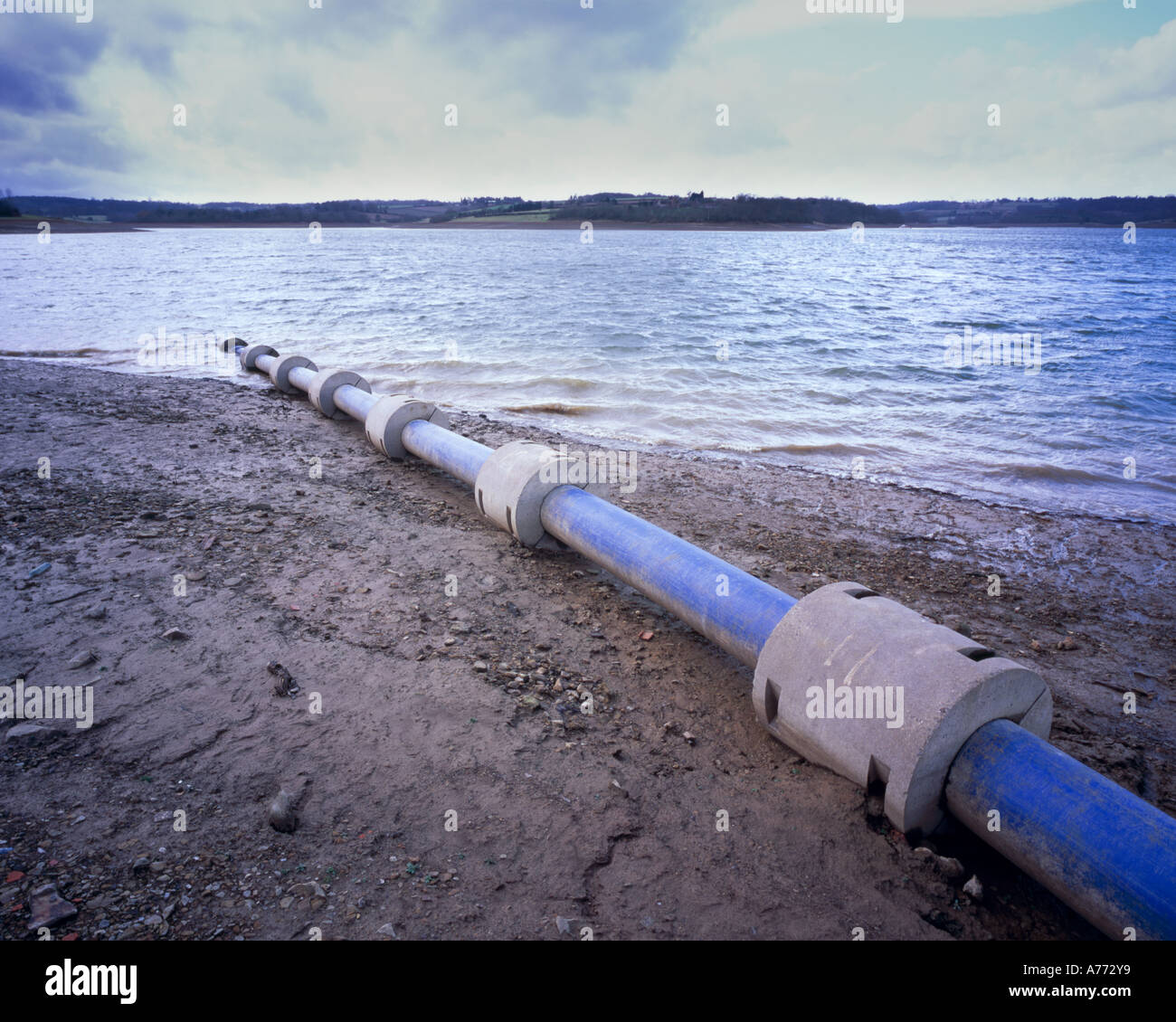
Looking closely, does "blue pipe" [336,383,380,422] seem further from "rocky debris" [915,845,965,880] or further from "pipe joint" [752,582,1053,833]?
"rocky debris" [915,845,965,880]

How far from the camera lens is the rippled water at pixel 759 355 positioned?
28.2 ft

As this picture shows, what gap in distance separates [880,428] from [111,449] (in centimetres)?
964

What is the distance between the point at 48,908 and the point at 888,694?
2928 millimetres

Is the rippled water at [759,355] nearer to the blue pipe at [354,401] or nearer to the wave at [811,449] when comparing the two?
the wave at [811,449]

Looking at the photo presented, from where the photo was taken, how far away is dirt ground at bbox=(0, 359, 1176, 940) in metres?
2.26

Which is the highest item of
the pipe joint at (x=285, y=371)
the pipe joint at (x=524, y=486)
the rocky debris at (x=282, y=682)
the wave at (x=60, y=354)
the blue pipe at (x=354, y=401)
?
the wave at (x=60, y=354)

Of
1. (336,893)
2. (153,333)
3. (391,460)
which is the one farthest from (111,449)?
(153,333)

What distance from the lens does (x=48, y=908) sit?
2080mm

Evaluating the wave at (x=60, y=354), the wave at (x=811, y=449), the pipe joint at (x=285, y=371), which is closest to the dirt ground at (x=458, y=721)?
the wave at (x=811, y=449)

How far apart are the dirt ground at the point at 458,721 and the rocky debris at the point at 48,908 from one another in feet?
0.12

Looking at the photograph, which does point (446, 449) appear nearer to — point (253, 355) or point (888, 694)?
point (888, 694)

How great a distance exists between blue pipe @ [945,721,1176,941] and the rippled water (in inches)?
218

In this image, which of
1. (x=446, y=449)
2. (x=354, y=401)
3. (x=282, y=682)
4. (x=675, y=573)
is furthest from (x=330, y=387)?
(x=675, y=573)

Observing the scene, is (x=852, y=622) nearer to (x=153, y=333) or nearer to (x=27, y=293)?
(x=153, y=333)
